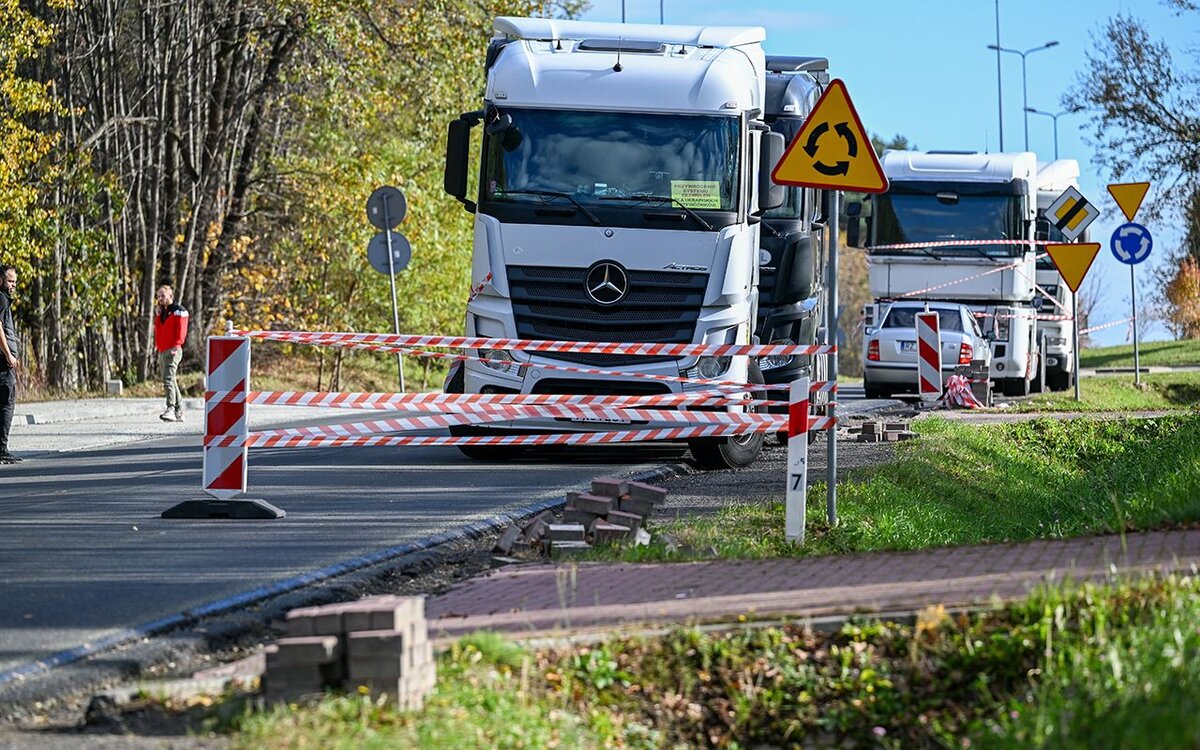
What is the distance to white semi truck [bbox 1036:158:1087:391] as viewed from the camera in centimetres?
3450

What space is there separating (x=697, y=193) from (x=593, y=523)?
603cm

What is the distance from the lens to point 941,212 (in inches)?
1166

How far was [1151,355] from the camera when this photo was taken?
51.2m

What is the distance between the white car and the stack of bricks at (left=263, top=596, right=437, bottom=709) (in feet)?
76.7

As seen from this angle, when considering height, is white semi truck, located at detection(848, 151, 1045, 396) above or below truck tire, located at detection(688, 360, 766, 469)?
above

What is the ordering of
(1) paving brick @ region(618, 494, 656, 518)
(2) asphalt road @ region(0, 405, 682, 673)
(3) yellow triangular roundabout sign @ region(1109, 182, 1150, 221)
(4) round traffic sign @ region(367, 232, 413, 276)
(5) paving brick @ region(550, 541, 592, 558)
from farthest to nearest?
1. (4) round traffic sign @ region(367, 232, 413, 276)
2. (3) yellow triangular roundabout sign @ region(1109, 182, 1150, 221)
3. (1) paving brick @ region(618, 494, 656, 518)
4. (5) paving brick @ region(550, 541, 592, 558)
5. (2) asphalt road @ region(0, 405, 682, 673)

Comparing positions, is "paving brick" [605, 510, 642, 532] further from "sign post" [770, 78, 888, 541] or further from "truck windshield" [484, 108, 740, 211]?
"truck windshield" [484, 108, 740, 211]

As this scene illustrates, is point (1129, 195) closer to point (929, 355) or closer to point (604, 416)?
point (929, 355)

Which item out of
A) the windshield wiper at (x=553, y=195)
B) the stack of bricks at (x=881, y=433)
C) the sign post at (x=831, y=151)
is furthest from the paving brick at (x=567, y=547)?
the stack of bricks at (x=881, y=433)

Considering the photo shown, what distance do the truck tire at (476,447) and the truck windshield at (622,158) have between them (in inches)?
71.1

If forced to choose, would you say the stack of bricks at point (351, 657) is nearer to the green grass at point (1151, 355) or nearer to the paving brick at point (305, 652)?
the paving brick at point (305, 652)

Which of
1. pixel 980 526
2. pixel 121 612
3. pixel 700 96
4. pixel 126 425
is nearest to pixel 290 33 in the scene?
pixel 126 425

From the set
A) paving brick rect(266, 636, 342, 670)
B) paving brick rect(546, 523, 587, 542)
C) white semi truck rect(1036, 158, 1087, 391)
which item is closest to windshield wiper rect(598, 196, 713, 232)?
paving brick rect(546, 523, 587, 542)

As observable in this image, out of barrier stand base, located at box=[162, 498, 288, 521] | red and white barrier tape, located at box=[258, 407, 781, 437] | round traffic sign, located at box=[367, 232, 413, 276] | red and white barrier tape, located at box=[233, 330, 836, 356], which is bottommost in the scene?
barrier stand base, located at box=[162, 498, 288, 521]
